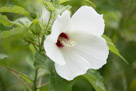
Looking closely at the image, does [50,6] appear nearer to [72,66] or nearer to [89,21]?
[89,21]

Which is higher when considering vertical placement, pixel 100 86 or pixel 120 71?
pixel 100 86

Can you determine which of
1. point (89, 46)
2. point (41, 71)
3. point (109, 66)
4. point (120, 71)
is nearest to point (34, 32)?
point (89, 46)

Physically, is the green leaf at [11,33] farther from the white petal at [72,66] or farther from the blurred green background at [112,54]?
the blurred green background at [112,54]

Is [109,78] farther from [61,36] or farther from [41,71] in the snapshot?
[61,36]

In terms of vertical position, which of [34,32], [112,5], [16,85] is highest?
[34,32]

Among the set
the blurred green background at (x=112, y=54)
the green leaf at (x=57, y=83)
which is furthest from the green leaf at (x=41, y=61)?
the blurred green background at (x=112, y=54)

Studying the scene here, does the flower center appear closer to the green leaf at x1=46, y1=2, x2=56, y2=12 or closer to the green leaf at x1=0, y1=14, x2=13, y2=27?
the green leaf at x1=46, y1=2, x2=56, y2=12
